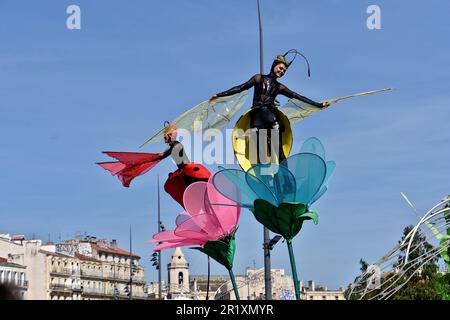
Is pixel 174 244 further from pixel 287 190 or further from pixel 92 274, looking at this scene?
pixel 92 274

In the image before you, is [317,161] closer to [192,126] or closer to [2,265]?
[192,126]

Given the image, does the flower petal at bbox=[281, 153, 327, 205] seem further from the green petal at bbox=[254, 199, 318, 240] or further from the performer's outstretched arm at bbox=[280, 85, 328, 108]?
the performer's outstretched arm at bbox=[280, 85, 328, 108]

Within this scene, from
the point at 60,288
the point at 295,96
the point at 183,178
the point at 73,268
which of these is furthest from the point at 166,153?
the point at 73,268

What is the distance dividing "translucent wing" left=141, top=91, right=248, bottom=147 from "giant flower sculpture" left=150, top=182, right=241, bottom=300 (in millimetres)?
1080

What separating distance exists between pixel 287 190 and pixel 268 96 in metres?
1.71

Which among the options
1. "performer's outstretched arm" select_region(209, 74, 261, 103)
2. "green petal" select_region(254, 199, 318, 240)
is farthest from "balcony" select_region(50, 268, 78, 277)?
"green petal" select_region(254, 199, 318, 240)

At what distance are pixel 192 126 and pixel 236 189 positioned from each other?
1.75m

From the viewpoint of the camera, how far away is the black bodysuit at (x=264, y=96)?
43.5ft

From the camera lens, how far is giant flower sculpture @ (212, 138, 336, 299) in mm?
12469

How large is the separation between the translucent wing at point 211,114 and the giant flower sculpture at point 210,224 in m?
1.08

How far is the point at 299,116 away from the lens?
14.5 metres

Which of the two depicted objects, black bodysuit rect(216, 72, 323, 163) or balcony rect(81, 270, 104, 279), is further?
balcony rect(81, 270, 104, 279)

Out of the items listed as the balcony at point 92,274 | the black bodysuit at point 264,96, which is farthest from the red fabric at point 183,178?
the balcony at point 92,274
